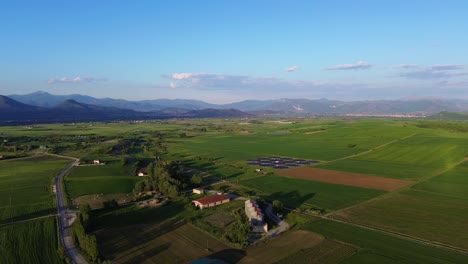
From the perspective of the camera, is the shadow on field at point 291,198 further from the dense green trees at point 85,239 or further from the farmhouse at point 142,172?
the farmhouse at point 142,172

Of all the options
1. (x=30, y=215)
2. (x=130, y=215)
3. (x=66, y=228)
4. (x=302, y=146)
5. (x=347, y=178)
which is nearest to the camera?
(x=66, y=228)

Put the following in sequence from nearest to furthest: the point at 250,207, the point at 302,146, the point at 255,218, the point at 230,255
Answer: the point at 230,255 < the point at 255,218 < the point at 250,207 < the point at 302,146

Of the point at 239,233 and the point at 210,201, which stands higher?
the point at 239,233

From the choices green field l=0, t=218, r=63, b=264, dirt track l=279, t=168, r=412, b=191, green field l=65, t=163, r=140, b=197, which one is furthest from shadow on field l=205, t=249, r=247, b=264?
dirt track l=279, t=168, r=412, b=191

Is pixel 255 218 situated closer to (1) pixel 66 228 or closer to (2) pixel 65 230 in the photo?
(2) pixel 65 230

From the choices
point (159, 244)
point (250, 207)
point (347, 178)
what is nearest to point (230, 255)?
point (159, 244)

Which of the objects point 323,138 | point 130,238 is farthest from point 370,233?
point 323,138
